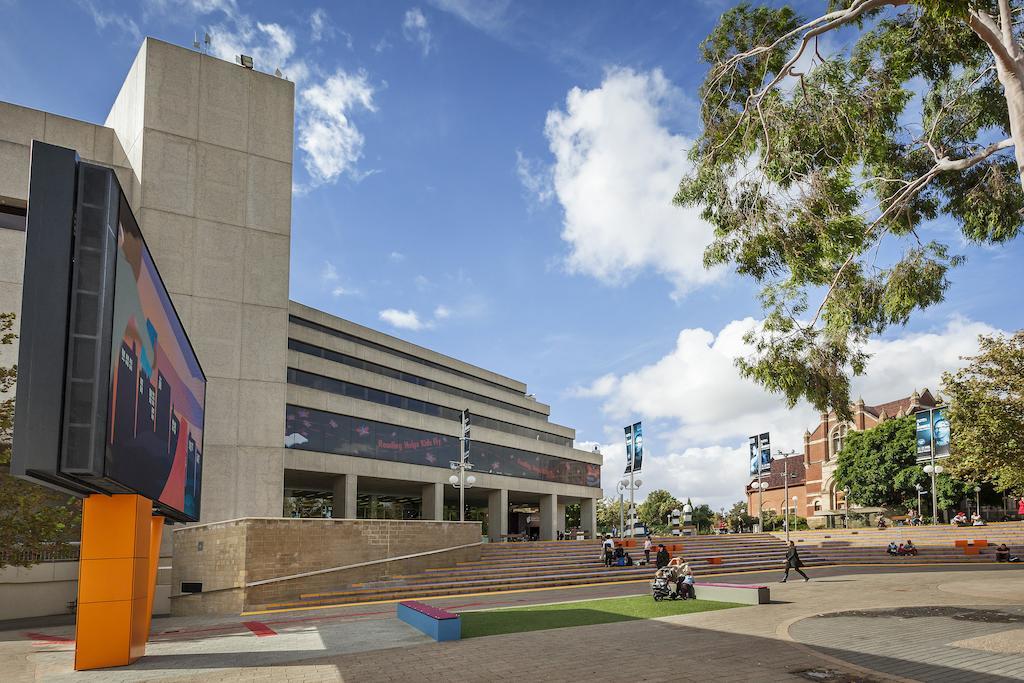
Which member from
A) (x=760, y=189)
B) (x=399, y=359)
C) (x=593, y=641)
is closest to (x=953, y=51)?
(x=760, y=189)

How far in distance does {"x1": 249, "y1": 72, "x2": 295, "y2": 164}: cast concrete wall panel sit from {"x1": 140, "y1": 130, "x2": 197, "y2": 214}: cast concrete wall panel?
10.3 feet

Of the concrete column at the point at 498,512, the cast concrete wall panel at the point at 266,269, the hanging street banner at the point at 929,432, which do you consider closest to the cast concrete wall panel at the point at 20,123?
the cast concrete wall panel at the point at 266,269

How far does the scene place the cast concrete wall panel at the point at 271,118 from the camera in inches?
1380

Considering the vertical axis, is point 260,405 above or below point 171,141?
below

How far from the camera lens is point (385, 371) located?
5200cm

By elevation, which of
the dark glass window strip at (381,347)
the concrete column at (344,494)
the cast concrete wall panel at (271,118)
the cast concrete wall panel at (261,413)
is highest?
the cast concrete wall panel at (271,118)

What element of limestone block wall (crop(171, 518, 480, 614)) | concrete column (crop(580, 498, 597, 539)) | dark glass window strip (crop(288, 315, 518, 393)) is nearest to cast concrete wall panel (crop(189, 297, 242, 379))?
limestone block wall (crop(171, 518, 480, 614))

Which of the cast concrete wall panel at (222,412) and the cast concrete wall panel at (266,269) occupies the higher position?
the cast concrete wall panel at (266,269)

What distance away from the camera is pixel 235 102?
3459 centimetres

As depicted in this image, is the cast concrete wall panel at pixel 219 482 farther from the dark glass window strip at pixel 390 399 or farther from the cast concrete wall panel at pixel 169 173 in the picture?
the cast concrete wall panel at pixel 169 173

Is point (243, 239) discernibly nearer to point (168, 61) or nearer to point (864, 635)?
point (168, 61)

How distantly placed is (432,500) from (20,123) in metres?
30.1

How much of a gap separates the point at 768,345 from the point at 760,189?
4.19 meters

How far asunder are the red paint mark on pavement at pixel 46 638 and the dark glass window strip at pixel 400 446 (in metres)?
18.8
